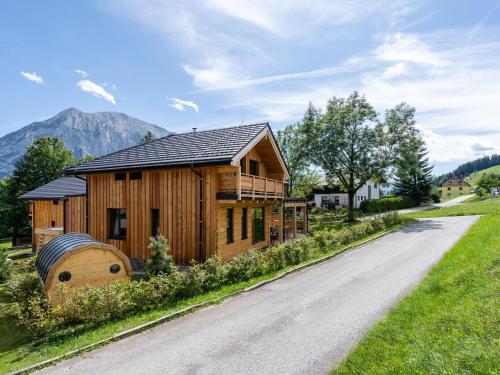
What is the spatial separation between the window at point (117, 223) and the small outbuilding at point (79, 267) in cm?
585

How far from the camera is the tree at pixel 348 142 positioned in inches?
1406

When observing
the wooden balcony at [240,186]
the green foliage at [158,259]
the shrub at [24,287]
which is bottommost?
the shrub at [24,287]

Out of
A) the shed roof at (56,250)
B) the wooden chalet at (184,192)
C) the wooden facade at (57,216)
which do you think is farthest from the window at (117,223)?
the shed roof at (56,250)

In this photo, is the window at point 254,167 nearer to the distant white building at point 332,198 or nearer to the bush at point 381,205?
the bush at point 381,205

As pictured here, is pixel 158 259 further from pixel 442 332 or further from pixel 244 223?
pixel 442 332

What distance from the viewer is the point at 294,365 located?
639 centimetres

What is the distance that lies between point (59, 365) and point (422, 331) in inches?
314

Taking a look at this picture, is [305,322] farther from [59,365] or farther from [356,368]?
[59,365]

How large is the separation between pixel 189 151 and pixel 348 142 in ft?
80.5

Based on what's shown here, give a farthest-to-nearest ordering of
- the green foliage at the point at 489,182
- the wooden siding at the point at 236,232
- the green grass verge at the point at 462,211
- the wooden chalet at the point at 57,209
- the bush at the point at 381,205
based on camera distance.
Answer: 1. the green foliage at the point at 489,182
2. the bush at the point at 381,205
3. the green grass verge at the point at 462,211
4. the wooden chalet at the point at 57,209
5. the wooden siding at the point at 236,232

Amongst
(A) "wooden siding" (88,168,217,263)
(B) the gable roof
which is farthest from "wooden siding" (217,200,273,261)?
(B) the gable roof

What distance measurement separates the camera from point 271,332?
798 cm

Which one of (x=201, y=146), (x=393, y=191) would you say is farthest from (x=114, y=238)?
(x=393, y=191)

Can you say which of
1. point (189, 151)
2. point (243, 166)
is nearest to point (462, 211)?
point (243, 166)
